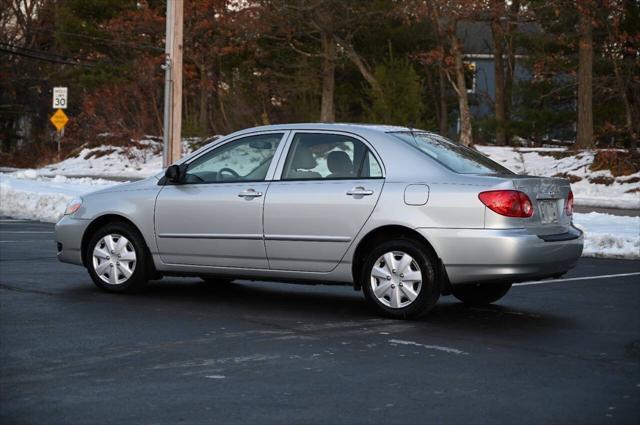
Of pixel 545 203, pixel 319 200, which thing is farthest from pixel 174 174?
pixel 545 203

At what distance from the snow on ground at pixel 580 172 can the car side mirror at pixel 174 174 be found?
17.2 meters

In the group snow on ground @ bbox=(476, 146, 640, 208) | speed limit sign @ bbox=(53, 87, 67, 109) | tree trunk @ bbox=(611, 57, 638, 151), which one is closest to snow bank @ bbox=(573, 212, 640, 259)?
snow on ground @ bbox=(476, 146, 640, 208)

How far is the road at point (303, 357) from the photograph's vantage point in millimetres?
A: 6094

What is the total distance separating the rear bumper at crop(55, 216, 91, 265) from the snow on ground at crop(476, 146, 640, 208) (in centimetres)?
1712

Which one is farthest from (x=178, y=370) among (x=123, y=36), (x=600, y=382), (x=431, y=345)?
(x=123, y=36)

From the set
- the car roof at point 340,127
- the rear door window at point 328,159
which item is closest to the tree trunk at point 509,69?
the car roof at point 340,127

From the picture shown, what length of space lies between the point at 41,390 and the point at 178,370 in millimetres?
912

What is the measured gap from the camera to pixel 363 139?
983cm

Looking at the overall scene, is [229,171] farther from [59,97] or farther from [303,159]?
[59,97]

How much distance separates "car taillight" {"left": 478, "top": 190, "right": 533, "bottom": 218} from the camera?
356 inches

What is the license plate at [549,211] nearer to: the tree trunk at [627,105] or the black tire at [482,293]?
the black tire at [482,293]

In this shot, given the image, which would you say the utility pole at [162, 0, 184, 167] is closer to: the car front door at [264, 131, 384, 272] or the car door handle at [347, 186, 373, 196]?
the car front door at [264, 131, 384, 272]

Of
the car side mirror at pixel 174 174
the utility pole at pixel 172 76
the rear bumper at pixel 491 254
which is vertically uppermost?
the utility pole at pixel 172 76

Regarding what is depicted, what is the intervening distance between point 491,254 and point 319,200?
59.7 inches
